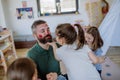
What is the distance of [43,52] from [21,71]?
517 mm

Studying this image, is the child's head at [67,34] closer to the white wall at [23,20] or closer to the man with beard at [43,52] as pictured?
the man with beard at [43,52]

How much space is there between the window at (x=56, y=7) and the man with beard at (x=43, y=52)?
293 cm

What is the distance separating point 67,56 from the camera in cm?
128

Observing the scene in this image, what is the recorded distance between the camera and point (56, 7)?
13.9ft

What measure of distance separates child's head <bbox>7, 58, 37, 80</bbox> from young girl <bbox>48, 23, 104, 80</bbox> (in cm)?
46

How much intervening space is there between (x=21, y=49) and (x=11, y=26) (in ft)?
2.13

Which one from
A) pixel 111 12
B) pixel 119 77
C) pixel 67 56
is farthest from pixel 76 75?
pixel 111 12

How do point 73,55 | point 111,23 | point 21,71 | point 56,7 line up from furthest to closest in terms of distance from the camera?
point 56,7, point 111,23, point 73,55, point 21,71

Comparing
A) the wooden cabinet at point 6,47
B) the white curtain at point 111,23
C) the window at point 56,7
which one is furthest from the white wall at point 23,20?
the white curtain at point 111,23

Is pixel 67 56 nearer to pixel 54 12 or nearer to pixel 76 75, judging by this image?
pixel 76 75

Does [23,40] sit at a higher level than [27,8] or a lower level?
lower

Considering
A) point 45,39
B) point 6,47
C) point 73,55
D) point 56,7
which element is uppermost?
point 56,7

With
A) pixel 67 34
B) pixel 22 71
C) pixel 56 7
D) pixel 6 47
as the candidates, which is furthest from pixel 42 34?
pixel 56 7

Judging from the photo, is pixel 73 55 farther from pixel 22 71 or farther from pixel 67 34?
pixel 22 71
